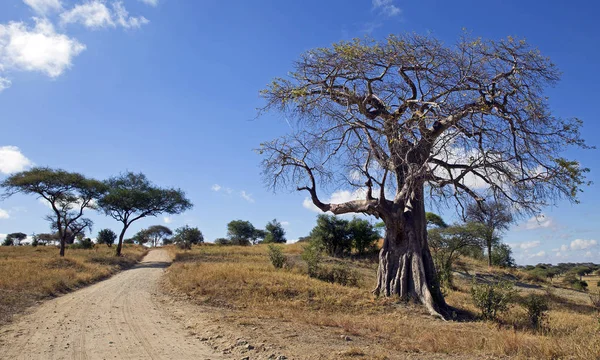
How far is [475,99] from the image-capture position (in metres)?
11.7

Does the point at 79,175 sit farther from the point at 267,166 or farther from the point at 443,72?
the point at 443,72

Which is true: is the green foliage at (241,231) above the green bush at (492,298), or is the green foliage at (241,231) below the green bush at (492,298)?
above

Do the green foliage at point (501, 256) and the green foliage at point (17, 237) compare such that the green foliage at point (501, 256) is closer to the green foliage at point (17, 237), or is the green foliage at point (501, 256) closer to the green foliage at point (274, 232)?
the green foliage at point (274, 232)

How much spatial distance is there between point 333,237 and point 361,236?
211 cm

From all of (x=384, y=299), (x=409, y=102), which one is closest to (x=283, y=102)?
(x=409, y=102)

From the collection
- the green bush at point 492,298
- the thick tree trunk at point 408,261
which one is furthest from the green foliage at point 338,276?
the green bush at point 492,298

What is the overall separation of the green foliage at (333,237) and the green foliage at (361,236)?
338 mm

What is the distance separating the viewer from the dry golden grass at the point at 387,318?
22.1 feet

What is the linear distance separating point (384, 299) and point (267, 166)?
6.03 m

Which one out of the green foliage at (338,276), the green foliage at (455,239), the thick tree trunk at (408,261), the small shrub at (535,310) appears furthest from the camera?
the green foliage at (455,239)

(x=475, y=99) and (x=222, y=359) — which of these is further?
(x=475, y=99)

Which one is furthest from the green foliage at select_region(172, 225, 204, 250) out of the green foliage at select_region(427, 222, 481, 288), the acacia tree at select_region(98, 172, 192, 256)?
the green foliage at select_region(427, 222, 481, 288)

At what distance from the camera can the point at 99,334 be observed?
8078 mm

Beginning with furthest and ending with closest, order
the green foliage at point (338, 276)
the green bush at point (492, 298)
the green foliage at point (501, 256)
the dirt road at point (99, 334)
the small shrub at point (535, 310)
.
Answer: the green foliage at point (501, 256), the green foliage at point (338, 276), the green bush at point (492, 298), the small shrub at point (535, 310), the dirt road at point (99, 334)
